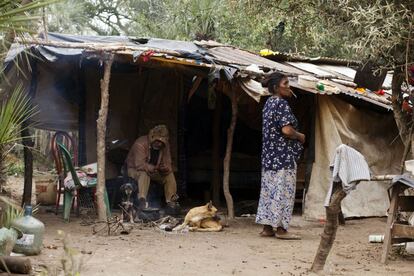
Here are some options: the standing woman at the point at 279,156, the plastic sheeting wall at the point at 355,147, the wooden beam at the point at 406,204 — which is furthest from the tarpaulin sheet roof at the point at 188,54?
the wooden beam at the point at 406,204

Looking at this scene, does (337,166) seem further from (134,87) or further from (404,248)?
(134,87)

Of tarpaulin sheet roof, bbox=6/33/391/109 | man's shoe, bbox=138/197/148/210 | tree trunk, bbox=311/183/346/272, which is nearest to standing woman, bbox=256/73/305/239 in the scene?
tarpaulin sheet roof, bbox=6/33/391/109

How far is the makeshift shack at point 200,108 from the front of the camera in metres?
8.45

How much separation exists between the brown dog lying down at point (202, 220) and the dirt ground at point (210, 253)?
0.17m

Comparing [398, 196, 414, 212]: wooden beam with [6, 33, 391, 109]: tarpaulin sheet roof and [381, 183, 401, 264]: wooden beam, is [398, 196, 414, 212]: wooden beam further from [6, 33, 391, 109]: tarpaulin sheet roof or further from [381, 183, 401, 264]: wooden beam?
[6, 33, 391, 109]: tarpaulin sheet roof

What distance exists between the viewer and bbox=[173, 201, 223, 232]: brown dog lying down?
26.2 feet

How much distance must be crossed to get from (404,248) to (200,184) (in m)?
5.33

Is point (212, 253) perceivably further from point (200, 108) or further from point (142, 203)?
point (200, 108)

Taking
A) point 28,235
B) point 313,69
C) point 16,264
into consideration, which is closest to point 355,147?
point 313,69

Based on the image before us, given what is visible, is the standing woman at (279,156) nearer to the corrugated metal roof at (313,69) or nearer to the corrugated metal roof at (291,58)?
the corrugated metal roof at (313,69)

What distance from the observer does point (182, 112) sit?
10.7m

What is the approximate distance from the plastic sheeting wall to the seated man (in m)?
2.01

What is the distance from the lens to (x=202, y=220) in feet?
26.4

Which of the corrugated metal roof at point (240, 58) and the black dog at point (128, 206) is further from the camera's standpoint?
the corrugated metal roof at point (240, 58)
